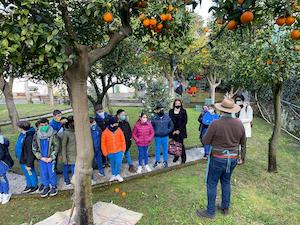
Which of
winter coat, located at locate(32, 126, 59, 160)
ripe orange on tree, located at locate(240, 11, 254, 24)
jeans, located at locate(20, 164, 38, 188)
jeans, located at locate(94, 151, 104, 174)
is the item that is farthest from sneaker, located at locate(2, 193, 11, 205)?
ripe orange on tree, located at locate(240, 11, 254, 24)

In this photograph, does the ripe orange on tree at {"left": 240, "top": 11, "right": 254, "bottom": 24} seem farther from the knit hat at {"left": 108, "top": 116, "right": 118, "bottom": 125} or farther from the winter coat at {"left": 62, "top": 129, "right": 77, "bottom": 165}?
the winter coat at {"left": 62, "top": 129, "right": 77, "bottom": 165}

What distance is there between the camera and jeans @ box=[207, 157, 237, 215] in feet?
14.9

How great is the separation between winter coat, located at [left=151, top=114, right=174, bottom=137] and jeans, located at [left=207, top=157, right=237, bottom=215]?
8.10 feet

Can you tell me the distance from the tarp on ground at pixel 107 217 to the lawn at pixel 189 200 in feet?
0.61

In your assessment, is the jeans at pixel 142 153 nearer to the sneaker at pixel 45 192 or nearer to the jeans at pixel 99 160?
the jeans at pixel 99 160

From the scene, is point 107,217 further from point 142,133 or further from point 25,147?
point 142,133

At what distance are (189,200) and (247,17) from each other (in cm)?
369

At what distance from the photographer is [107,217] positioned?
484 centimetres

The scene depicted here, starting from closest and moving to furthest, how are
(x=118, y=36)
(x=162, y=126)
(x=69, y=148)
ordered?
(x=118, y=36)
(x=69, y=148)
(x=162, y=126)

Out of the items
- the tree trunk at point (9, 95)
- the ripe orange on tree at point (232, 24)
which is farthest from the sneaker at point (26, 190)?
the tree trunk at point (9, 95)

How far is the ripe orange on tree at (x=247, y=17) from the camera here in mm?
2864

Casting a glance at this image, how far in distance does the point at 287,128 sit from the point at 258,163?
5.83 meters

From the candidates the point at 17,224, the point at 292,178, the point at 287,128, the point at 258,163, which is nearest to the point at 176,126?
the point at 258,163

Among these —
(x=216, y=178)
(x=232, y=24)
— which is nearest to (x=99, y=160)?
(x=216, y=178)
